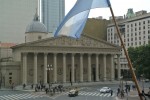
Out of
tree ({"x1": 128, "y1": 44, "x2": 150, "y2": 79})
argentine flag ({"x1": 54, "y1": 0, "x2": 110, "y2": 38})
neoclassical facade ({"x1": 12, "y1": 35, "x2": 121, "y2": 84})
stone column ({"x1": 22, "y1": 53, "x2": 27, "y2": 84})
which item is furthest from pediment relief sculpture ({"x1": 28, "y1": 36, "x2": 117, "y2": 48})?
argentine flag ({"x1": 54, "y1": 0, "x2": 110, "y2": 38})

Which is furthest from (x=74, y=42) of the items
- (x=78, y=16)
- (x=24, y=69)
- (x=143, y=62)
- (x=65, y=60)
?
(x=78, y=16)

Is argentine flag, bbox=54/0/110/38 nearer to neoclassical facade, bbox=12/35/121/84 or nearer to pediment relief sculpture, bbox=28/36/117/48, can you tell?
neoclassical facade, bbox=12/35/121/84

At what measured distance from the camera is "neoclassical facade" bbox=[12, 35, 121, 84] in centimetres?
9650

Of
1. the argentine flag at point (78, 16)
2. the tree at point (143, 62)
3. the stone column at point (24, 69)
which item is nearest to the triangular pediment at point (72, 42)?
the stone column at point (24, 69)

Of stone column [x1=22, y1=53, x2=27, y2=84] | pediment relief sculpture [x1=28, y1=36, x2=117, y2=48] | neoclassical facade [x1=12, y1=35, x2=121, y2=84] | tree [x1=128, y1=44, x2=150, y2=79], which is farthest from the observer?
pediment relief sculpture [x1=28, y1=36, x2=117, y2=48]

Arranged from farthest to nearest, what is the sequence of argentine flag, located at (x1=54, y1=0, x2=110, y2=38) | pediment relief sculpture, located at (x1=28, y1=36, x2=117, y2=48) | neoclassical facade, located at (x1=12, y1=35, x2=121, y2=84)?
1. pediment relief sculpture, located at (x1=28, y1=36, x2=117, y2=48)
2. neoclassical facade, located at (x1=12, y1=35, x2=121, y2=84)
3. argentine flag, located at (x1=54, y1=0, x2=110, y2=38)

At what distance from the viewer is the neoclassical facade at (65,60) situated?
96500 millimetres

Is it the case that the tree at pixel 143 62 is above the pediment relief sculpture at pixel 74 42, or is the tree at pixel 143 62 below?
below

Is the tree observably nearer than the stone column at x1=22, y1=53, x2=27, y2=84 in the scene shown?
Yes

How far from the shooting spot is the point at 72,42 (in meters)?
102

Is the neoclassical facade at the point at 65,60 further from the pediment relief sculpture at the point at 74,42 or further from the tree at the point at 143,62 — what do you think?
the tree at the point at 143,62

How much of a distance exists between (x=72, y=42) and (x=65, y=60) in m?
5.67

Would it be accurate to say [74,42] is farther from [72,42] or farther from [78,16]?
[78,16]

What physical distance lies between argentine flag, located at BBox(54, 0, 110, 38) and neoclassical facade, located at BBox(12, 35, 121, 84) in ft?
253
